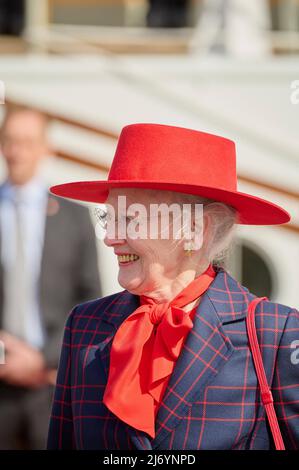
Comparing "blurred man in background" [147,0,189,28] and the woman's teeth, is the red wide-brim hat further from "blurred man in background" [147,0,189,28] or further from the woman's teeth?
"blurred man in background" [147,0,189,28]

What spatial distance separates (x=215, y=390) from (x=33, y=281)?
2151 mm

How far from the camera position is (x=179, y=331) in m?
1.81

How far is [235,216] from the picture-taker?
77.5 inches

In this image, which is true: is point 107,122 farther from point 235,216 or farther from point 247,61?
point 235,216

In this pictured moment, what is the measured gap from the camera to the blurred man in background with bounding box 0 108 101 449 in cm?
378

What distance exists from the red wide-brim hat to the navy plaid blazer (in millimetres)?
229

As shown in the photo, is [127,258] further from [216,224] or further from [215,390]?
[215,390]

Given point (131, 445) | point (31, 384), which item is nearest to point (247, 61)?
point (31, 384)

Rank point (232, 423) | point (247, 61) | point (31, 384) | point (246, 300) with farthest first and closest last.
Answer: point (247, 61)
point (31, 384)
point (246, 300)
point (232, 423)

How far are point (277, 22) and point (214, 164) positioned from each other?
7.64 m

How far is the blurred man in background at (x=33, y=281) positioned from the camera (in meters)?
3.78

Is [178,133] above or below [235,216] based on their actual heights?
above

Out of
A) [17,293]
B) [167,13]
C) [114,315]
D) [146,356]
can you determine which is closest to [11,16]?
[167,13]

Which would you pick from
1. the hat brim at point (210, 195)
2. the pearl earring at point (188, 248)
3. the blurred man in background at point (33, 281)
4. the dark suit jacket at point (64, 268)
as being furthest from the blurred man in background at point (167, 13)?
the pearl earring at point (188, 248)
